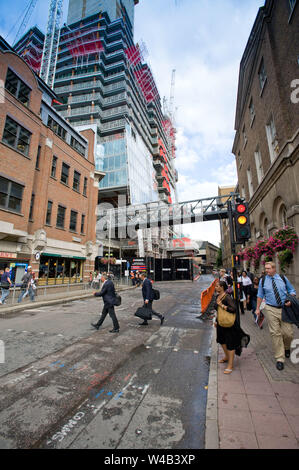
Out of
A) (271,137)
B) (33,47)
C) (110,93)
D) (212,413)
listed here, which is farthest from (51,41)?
(212,413)

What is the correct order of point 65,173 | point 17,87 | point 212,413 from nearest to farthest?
point 212,413
point 17,87
point 65,173

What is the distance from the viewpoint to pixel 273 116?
12.0 meters

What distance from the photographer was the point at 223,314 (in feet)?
13.6

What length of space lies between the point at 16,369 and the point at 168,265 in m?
32.1

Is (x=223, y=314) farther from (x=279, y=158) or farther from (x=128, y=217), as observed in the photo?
(x=128, y=217)

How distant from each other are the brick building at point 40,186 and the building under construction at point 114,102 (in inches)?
712

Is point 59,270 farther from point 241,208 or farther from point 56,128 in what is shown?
point 241,208

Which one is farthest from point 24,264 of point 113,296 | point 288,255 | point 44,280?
point 288,255

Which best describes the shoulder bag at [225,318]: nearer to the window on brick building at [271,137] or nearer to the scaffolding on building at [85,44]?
the window on brick building at [271,137]

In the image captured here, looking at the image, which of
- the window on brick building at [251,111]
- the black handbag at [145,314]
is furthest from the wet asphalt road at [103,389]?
the window on brick building at [251,111]

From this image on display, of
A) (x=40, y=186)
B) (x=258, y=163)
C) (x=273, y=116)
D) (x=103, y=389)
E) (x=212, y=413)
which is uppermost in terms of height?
(x=273, y=116)

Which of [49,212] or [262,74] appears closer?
[262,74]

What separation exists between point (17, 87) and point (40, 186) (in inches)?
276

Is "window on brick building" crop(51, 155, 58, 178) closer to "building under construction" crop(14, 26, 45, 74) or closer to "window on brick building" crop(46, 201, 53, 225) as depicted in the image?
"window on brick building" crop(46, 201, 53, 225)
